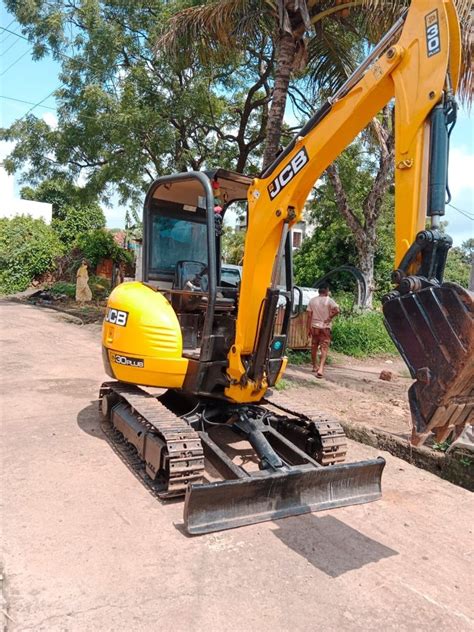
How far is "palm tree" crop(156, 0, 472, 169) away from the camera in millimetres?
8688

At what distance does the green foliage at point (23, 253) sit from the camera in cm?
2495

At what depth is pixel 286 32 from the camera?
879 cm

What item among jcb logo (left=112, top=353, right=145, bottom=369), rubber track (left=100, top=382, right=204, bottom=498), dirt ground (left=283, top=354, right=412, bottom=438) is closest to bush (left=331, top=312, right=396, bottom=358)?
dirt ground (left=283, top=354, right=412, bottom=438)

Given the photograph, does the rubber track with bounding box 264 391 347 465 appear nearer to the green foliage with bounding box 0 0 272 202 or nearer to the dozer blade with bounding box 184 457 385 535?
the dozer blade with bounding box 184 457 385 535

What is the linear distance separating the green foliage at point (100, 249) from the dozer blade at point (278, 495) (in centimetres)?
2175

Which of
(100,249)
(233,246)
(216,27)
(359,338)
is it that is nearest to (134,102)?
(216,27)

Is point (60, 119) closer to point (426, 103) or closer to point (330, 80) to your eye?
point (330, 80)

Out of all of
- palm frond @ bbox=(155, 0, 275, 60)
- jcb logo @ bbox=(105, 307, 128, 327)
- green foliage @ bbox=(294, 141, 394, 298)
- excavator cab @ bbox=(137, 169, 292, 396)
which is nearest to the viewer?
excavator cab @ bbox=(137, 169, 292, 396)

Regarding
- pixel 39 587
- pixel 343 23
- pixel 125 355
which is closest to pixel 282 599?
pixel 39 587

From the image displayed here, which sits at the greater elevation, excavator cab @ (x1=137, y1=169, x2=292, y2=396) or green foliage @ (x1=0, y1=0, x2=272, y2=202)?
green foliage @ (x1=0, y1=0, x2=272, y2=202)

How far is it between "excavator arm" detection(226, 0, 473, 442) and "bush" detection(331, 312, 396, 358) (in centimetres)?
963

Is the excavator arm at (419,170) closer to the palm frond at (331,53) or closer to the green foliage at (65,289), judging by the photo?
the palm frond at (331,53)

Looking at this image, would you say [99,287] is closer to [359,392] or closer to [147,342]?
[359,392]

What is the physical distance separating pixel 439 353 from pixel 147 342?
2.83 m
